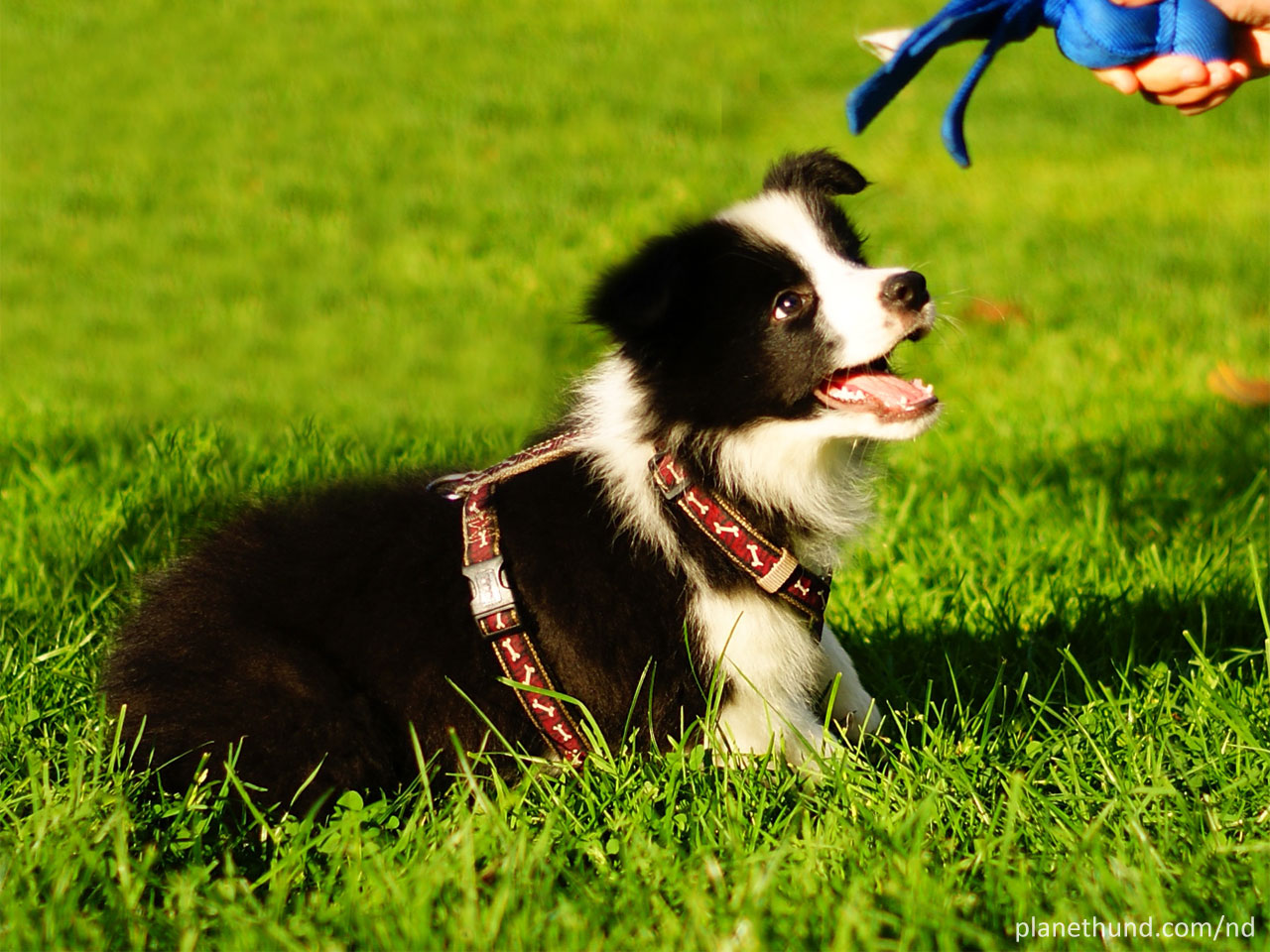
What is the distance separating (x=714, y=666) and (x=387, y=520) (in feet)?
2.77

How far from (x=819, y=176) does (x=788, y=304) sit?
1.92ft

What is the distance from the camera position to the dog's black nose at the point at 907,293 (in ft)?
9.75

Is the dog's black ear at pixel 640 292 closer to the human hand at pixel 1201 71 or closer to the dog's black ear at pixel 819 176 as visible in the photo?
the dog's black ear at pixel 819 176

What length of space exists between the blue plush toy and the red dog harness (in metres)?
0.96

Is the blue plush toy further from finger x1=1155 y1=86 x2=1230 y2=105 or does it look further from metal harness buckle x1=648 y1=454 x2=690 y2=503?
metal harness buckle x1=648 y1=454 x2=690 y2=503

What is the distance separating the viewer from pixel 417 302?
27.5ft

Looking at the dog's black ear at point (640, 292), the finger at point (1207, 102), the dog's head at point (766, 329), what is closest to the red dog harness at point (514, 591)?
the dog's head at point (766, 329)

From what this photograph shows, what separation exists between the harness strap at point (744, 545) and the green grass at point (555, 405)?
0.40 meters

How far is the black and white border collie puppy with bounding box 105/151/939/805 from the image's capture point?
2.89 meters

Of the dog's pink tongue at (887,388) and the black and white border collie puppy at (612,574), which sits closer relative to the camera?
the black and white border collie puppy at (612,574)

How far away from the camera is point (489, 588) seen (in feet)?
9.70

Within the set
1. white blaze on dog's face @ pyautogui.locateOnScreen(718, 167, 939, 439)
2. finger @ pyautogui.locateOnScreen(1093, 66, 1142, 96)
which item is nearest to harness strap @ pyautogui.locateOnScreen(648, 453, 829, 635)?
white blaze on dog's face @ pyautogui.locateOnScreen(718, 167, 939, 439)

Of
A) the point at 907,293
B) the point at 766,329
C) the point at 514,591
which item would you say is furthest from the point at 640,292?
the point at 514,591

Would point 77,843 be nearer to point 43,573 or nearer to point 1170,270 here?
point 43,573
